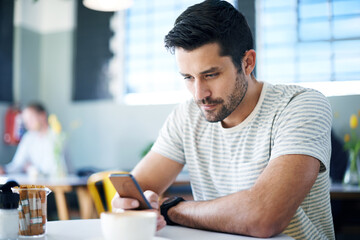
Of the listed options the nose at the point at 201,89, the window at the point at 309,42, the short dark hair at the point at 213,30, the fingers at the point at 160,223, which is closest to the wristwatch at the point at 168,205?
the fingers at the point at 160,223

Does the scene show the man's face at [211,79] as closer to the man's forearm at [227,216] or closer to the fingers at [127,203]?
the man's forearm at [227,216]

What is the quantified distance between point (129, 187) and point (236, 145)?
21.2 inches

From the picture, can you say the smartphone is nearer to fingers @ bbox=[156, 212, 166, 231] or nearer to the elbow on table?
fingers @ bbox=[156, 212, 166, 231]

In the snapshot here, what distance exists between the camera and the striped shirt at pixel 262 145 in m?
1.25

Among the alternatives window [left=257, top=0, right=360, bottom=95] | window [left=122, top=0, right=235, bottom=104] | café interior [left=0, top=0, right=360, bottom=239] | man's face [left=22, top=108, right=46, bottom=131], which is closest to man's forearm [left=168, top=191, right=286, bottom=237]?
café interior [left=0, top=0, right=360, bottom=239]

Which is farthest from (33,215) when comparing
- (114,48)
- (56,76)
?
(56,76)

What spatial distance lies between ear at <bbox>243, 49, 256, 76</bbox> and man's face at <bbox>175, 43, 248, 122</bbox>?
83 millimetres

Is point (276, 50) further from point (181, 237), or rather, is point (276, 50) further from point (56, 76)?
point (181, 237)

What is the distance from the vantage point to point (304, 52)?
429cm

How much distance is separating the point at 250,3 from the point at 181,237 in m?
4.06

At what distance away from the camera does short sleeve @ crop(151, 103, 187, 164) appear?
5.08ft

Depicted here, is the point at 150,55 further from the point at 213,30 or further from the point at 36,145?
the point at 213,30

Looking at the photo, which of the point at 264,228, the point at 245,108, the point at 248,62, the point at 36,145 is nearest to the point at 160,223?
the point at 264,228

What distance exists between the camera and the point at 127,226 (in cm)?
70
